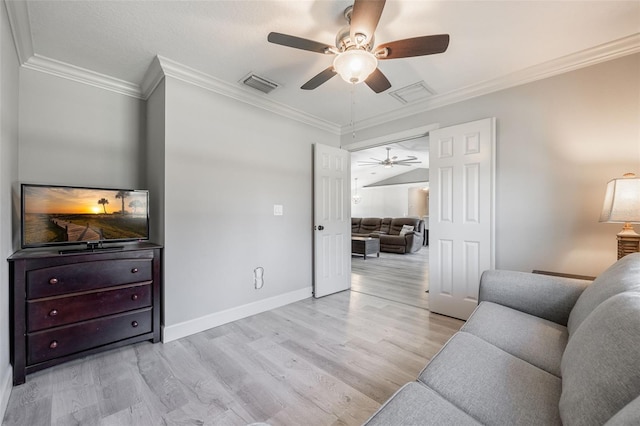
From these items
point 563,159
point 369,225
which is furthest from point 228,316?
point 369,225

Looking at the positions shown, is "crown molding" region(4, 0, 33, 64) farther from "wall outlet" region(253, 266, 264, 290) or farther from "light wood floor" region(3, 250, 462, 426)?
"wall outlet" region(253, 266, 264, 290)

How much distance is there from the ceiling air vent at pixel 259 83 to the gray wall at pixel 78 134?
3.96 feet

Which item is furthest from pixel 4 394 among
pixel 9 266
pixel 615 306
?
pixel 615 306

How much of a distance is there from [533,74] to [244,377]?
3.61 metres

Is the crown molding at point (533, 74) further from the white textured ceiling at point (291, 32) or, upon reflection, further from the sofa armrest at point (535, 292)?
the sofa armrest at point (535, 292)

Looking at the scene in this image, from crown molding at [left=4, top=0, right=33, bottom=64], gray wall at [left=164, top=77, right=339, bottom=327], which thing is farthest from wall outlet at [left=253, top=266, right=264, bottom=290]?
crown molding at [left=4, top=0, right=33, bottom=64]

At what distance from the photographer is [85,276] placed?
209cm

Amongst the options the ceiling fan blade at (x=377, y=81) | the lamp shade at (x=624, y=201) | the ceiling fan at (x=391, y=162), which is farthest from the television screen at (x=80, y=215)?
the ceiling fan at (x=391, y=162)

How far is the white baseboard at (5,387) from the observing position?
4.94ft

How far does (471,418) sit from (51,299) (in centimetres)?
271

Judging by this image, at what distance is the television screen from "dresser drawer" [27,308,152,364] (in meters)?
0.66

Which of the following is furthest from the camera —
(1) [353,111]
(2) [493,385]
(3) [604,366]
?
(1) [353,111]

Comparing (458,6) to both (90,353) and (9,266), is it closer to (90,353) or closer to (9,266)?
(9,266)

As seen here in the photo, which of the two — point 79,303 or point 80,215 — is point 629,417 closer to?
point 79,303
